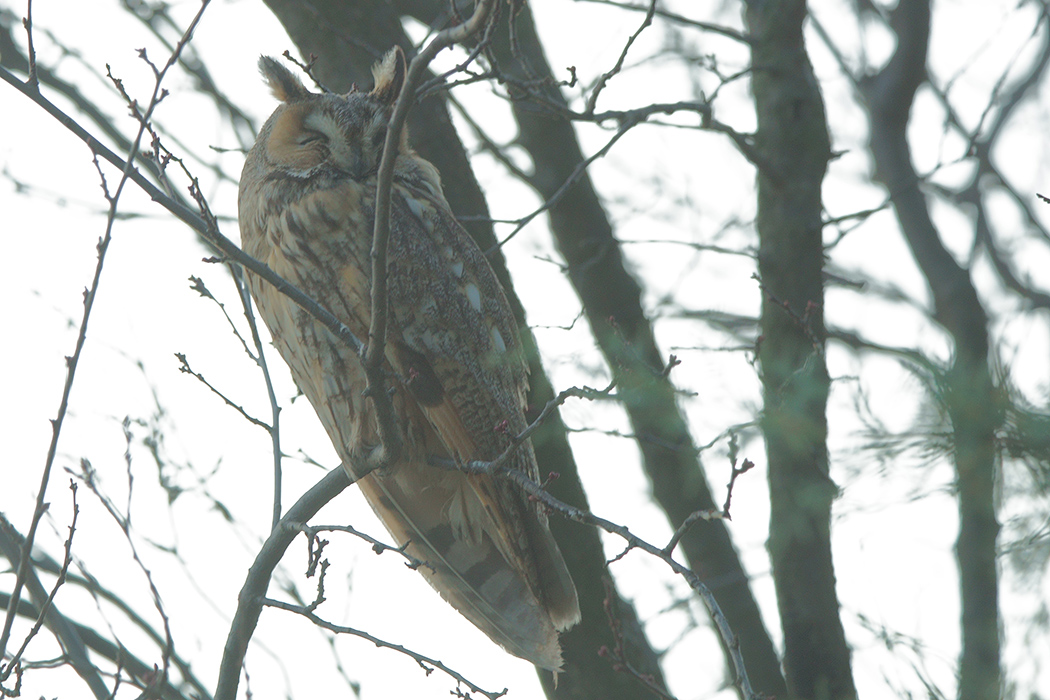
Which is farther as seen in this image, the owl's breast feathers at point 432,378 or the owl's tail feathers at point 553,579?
the owl's tail feathers at point 553,579

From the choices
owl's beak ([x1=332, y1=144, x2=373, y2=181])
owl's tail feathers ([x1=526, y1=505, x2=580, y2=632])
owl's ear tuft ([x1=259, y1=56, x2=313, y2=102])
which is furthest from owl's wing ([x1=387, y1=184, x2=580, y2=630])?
owl's ear tuft ([x1=259, y1=56, x2=313, y2=102])

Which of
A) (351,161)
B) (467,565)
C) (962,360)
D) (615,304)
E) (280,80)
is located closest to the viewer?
(962,360)

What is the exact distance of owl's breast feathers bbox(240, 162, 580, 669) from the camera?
2523 mm

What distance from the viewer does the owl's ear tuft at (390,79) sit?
2.89m

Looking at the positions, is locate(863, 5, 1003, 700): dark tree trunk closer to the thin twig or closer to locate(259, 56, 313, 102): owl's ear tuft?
the thin twig

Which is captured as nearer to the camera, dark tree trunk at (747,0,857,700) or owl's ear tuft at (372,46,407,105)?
owl's ear tuft at (372,46,407,105)

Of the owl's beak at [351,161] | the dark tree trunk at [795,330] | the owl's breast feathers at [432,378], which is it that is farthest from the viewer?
the dark tree trunk at [795,330]

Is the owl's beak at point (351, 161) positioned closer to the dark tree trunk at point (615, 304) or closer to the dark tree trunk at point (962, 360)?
the dark tree trunk at point (615, 304)

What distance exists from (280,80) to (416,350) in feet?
4.10

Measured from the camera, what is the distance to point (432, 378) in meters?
2.55

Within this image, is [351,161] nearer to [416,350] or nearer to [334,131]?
[334,131]

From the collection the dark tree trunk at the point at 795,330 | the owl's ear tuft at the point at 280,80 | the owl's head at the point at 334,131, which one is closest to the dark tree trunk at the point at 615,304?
the dark tree trunk at the point at 795,330

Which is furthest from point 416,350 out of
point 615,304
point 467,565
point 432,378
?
point 615,304

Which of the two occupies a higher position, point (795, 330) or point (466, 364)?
point (795, 330)
